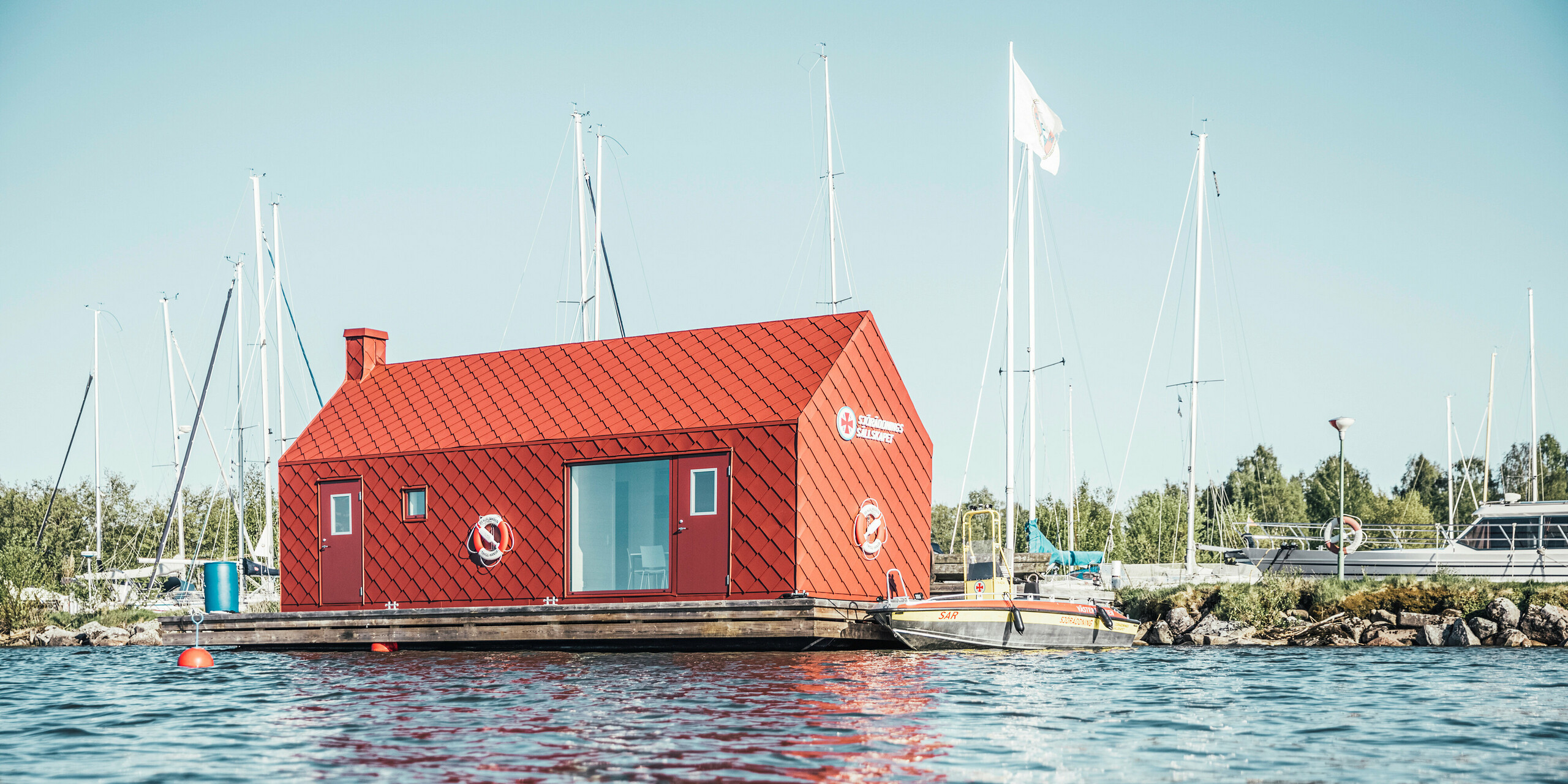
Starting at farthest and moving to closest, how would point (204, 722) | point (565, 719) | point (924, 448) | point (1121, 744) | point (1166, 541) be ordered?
1. point (1166, 541)
2. point (924, 448)
3. point (204, 722)
4. point (565, 719)
5. point (1121, 744)

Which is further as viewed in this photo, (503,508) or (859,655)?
(503,508)

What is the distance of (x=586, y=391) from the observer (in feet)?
79.7

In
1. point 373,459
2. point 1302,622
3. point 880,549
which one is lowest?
point 1302,622

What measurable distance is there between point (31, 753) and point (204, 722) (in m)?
2.02

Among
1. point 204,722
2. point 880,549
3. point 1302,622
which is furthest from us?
point 1302,622

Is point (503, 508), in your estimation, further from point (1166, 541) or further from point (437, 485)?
point (1166, 541)

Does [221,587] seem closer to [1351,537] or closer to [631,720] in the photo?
[631,720]

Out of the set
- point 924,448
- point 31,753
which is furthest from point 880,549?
point 31,753

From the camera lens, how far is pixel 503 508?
23.8 metres

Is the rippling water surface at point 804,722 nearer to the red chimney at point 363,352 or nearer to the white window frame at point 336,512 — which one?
the white window frame at point 336,512

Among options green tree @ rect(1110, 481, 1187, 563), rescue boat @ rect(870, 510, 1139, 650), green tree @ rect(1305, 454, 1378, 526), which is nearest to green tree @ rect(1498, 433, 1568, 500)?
green tree @ rect(1305, 454, 1378, 526)

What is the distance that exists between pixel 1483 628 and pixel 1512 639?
2.13 ft

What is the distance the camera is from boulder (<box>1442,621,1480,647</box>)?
25.4 m

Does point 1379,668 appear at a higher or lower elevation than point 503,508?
lower
